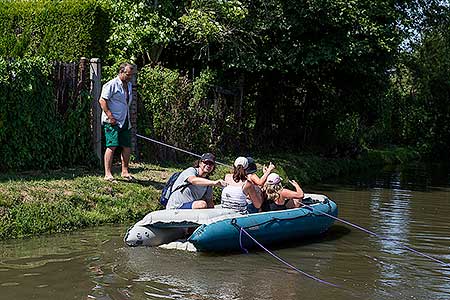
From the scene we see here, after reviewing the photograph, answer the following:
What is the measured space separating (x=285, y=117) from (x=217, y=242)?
48.0 feet

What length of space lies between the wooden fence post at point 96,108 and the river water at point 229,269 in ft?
9.77

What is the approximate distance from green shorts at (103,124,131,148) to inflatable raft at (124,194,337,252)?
120 inches

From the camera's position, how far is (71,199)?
35.2ft

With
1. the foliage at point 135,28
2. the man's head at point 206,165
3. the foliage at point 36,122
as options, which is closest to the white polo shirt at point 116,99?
the foliage at point 36,122

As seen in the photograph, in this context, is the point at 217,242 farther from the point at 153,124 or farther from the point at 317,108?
the point at 317,108

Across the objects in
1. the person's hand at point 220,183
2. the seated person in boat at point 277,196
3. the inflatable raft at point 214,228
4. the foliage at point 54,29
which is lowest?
the inflatable raft at point 214,228

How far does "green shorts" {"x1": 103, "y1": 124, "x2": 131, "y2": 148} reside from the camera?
40.3 feet

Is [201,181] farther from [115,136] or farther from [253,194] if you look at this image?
[115,136]

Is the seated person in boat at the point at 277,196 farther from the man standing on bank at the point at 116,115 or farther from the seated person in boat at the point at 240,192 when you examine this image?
the man standing on bank at the point at 116,115

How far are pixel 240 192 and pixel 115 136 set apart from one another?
3269 mm

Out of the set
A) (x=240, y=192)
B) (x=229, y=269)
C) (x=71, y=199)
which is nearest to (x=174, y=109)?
(x=71, y=199)

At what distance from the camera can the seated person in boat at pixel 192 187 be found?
10031mm

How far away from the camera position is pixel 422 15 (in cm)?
2688

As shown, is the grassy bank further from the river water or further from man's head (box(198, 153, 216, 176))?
man's head (box(198, 153, 216, 176))
